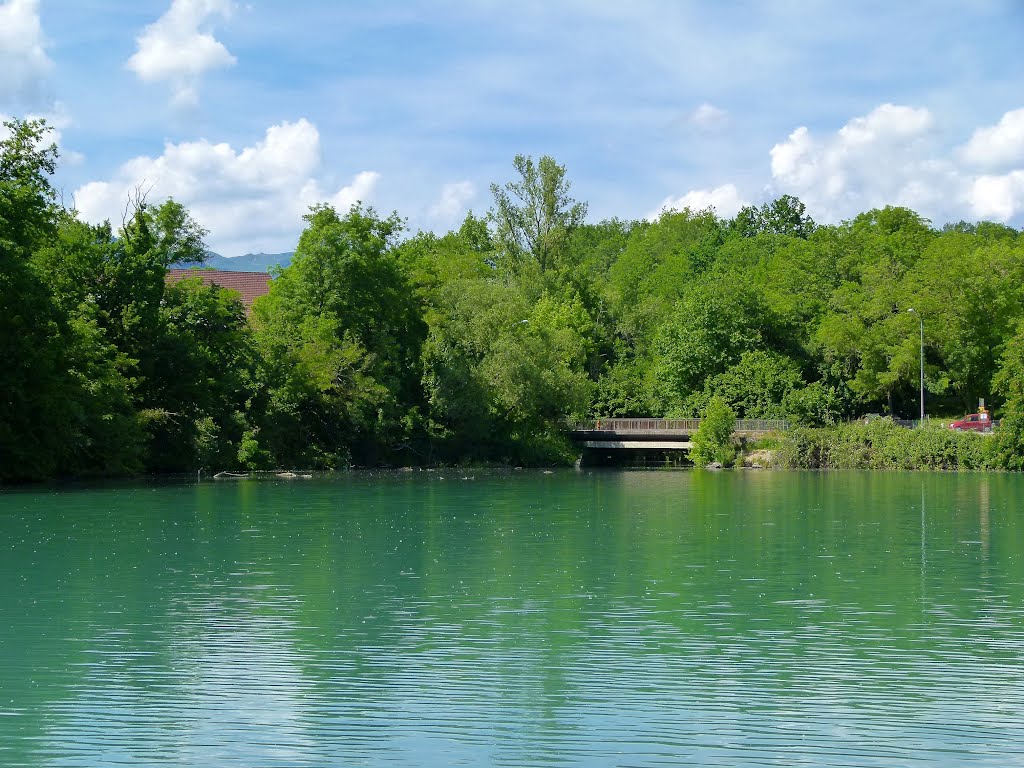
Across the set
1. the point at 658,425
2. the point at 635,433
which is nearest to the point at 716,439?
the point at 658,425

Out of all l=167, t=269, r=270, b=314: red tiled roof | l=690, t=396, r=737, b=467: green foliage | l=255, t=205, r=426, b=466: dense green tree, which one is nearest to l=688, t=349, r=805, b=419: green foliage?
l=690, t=396, r=737, b=467: green foliage

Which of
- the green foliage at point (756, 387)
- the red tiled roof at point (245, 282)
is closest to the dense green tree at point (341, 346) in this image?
the green foliage at point (756, 387)

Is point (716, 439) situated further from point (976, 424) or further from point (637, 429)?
point (976, 424)

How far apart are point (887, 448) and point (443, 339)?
2721 centimetres

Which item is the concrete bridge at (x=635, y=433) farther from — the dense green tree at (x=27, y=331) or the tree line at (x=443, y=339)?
the dense green tree at (x=27, y=331)

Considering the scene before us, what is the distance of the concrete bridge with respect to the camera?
272ft

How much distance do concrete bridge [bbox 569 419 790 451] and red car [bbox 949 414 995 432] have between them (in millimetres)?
16012

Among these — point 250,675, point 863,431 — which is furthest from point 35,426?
point 863,431

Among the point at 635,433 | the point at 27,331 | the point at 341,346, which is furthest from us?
the point at 635,433

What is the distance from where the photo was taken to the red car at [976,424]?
242ft

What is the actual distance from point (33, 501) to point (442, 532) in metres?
17.3

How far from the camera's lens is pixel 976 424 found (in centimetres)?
7406

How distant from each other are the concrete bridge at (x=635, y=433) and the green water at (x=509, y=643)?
4551cm

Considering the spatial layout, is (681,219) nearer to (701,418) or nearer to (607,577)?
(701,418)
